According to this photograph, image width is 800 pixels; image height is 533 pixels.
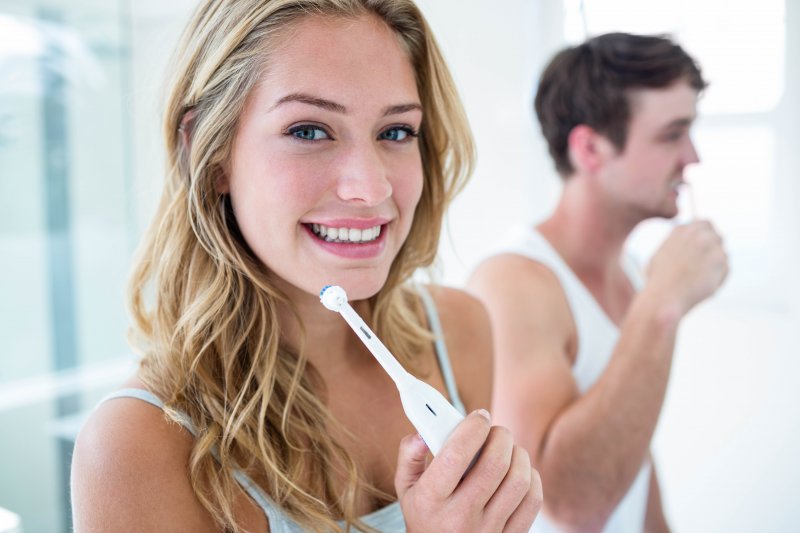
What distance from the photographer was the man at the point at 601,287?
772mm

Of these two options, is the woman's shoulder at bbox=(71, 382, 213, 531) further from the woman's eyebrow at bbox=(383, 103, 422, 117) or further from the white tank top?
the white tank top

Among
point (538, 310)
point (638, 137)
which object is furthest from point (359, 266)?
point (638, 137)

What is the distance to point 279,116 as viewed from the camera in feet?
1.68

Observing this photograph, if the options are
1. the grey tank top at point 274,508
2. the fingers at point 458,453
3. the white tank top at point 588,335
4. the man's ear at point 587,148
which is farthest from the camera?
the man's ear at point 587,148

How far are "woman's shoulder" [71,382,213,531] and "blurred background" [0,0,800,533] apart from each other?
0.29 meters

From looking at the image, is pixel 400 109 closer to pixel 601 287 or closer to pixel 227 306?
pixel 227 306

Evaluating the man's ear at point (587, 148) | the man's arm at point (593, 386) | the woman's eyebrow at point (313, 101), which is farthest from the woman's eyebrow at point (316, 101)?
the man's ear at point (587, 148)

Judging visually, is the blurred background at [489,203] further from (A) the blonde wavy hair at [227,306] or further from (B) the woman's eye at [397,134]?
(B) the woman's eye at [397,134]

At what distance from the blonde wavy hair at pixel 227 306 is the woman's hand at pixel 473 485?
12cm

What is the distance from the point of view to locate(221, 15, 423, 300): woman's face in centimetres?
51

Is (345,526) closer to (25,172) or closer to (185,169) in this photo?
(185,169)

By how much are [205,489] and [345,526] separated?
12 cm

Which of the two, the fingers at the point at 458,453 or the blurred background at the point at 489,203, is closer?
the fingers at the point at 458,453

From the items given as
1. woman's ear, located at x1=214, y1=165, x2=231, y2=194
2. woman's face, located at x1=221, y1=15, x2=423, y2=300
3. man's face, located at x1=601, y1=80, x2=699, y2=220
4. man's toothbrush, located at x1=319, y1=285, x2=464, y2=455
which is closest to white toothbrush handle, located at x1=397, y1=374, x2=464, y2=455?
man's toothbrush, located at x1=319, y1=285, x2=464, y2=455
